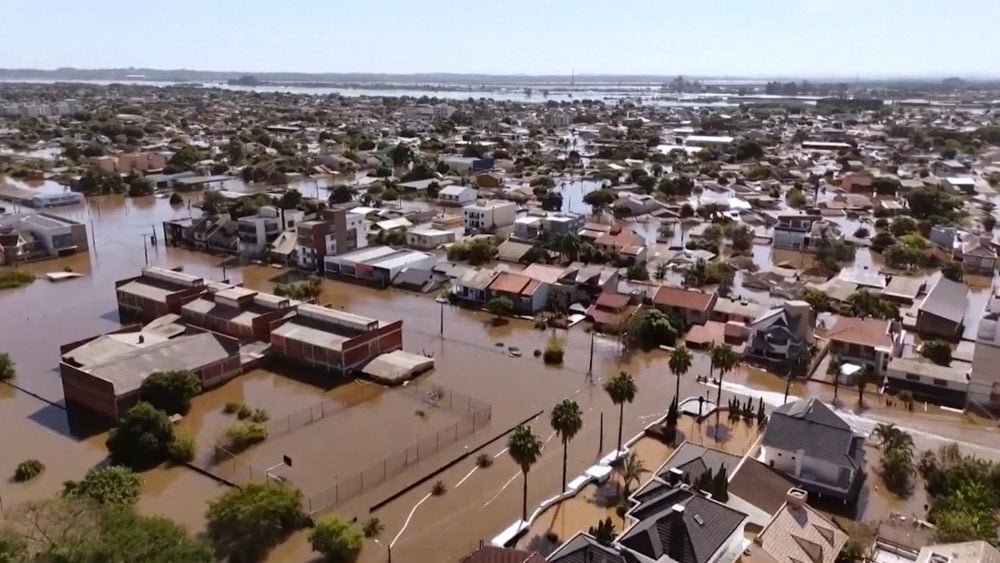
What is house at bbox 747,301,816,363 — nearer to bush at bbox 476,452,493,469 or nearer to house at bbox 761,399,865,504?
house at bbox 761,399,865,504

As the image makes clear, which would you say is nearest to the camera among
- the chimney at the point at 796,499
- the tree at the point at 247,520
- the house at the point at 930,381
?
the chimney at the point at 796,499

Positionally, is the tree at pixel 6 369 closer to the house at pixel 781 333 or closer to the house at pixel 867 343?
the house at pixel 781 333

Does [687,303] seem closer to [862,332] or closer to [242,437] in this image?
[862,332]

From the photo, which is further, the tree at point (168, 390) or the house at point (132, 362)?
the tree at point (168, 390)

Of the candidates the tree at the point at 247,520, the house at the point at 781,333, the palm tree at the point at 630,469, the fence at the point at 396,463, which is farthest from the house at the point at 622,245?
the tree at the point at 247,520

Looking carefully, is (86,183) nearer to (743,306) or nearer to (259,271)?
(259,271)

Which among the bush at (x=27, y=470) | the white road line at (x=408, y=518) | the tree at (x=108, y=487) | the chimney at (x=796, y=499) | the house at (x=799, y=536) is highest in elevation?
the chimney at (x=796, y=499)

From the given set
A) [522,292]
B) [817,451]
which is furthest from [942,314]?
[522,292]
